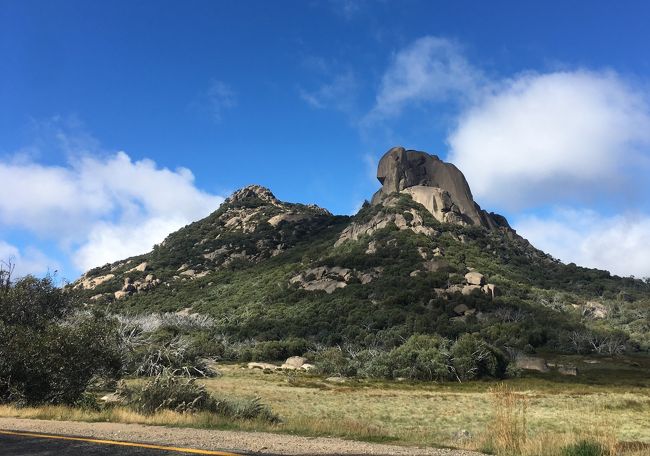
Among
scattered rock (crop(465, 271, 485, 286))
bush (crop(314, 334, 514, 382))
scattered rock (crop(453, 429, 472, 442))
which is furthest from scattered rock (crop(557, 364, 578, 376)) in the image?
scattered rock (crop(453, 429, 472, 442))

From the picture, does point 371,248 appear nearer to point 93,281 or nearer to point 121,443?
point 93,281

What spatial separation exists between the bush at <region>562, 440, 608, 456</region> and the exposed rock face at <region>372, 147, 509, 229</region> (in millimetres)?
114728

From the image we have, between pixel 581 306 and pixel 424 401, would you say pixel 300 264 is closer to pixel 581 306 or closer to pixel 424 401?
pixel 581 306

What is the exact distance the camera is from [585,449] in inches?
329

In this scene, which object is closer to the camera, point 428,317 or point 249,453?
point 249,453

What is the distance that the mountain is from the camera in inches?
3041

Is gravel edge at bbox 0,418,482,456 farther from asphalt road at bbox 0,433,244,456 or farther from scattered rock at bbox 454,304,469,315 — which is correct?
scattered rock at bbox 454,304,469,315

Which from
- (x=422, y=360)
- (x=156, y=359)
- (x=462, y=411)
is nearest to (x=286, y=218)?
(x=422, y=360)

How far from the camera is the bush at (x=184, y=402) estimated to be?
50.8 ft

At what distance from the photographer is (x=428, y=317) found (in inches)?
3063

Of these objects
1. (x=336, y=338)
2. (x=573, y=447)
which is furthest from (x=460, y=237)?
(x=573, y=447)

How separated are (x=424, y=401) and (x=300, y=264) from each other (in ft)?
271

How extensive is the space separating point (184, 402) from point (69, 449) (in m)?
7.11

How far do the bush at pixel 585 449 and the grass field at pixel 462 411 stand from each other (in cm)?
16
